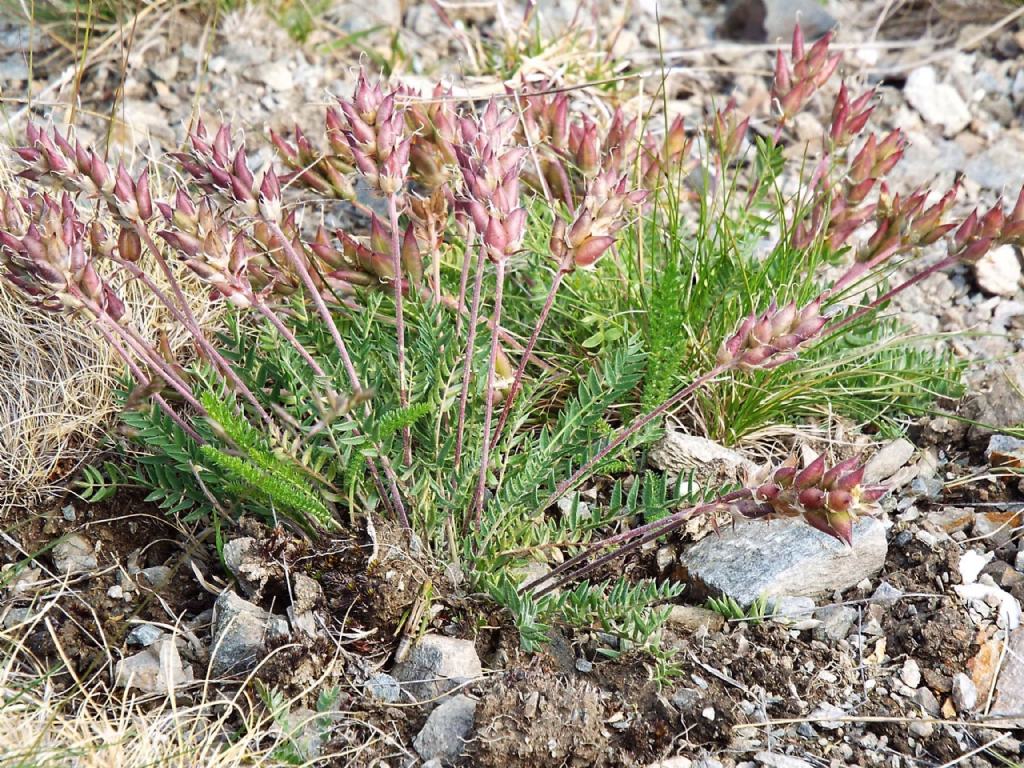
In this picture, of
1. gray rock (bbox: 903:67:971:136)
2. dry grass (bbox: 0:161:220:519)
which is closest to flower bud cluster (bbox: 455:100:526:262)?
dry grass (bbox: 0:161:220:519)

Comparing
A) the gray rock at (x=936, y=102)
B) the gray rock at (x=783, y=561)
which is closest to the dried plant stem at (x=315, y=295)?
the gray rock at (x=783, y=561)

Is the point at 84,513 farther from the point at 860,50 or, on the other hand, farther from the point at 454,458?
the point at 860,50

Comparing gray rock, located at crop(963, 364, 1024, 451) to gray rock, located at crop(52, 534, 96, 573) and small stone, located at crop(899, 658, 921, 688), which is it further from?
gray rock, located at crop(52, 534, 96, 573)

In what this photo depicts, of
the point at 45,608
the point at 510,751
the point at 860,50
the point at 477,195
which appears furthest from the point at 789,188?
the point at 45,608

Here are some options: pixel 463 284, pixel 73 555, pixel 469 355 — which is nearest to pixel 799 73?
pixel 463 284

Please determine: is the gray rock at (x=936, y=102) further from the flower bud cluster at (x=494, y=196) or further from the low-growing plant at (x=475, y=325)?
the flower bud cluster at (x=494, y=196)

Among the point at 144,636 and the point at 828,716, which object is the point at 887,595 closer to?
the point at 828,716
